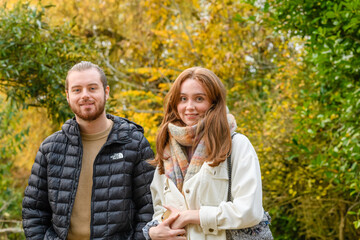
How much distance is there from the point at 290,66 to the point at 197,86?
13.8 feet

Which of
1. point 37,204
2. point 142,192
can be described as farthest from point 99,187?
point 37,204

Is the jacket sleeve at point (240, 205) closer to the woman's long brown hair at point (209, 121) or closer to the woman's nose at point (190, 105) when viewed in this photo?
the woman's long brown hair at point (209, 121)

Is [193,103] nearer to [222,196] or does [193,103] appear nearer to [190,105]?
[190,105]

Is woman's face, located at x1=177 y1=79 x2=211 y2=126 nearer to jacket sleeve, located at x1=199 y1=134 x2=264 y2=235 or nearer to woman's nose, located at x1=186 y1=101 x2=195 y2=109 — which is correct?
woman's nose, located at x1=186 y1=101 x2=195 y2=109

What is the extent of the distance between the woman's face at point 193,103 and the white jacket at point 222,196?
214mm

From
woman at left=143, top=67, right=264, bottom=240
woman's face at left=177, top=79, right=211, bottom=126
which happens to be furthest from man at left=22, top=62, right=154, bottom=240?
woman's face at left=177, top=79, right=211, bottom=126

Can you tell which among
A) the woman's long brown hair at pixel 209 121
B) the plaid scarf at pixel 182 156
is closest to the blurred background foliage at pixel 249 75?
the woman's long brown hair at pixel 209 121

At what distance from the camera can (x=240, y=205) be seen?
1.81 meters

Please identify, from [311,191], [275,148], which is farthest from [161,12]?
[311,191]

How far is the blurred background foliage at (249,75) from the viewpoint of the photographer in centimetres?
337

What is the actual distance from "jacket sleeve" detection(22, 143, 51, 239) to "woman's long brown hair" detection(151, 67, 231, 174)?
0.68 m

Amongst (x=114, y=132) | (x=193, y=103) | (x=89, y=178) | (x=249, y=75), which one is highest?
(x=249, y=75)

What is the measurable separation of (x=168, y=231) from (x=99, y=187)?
530 millimetres

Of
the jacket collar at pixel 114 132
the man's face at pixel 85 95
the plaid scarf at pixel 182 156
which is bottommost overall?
the plaid scarf at pixel 182 156
